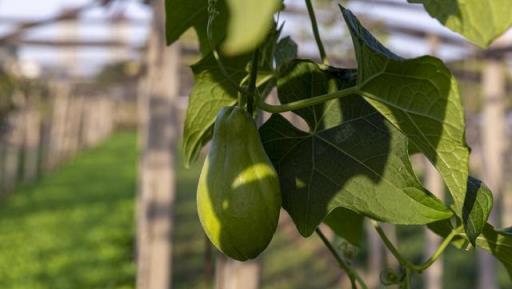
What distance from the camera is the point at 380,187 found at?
48 centimetres

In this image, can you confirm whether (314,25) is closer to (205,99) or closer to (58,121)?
(205,99)

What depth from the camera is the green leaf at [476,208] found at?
0.43 m

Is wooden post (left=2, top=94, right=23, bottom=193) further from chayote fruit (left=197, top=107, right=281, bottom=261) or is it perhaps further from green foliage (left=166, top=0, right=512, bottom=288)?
chayote fruit (left=197, top=107, right=281, bottom=261)

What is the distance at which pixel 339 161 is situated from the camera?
511 mm

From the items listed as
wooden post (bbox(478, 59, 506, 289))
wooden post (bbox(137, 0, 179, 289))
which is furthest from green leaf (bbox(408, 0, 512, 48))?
wooden post (bbox(478, 59, 506, 289))

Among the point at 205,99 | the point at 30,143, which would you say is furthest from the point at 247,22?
the point at 30,143

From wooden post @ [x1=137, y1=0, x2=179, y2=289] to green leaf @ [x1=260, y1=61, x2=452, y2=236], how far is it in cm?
228

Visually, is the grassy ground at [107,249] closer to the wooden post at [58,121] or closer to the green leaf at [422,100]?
the green leaf at [422,100]

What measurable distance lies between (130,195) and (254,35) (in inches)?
316

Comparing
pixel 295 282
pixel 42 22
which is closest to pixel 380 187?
pixel 42 22

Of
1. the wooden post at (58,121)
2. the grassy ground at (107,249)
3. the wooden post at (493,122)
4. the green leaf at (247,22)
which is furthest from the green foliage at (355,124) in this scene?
the wooden post at (58,121)

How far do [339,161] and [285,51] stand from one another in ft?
0.48

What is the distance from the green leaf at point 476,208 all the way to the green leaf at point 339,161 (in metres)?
0.02

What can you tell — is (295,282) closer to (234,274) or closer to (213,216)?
(234,274)
